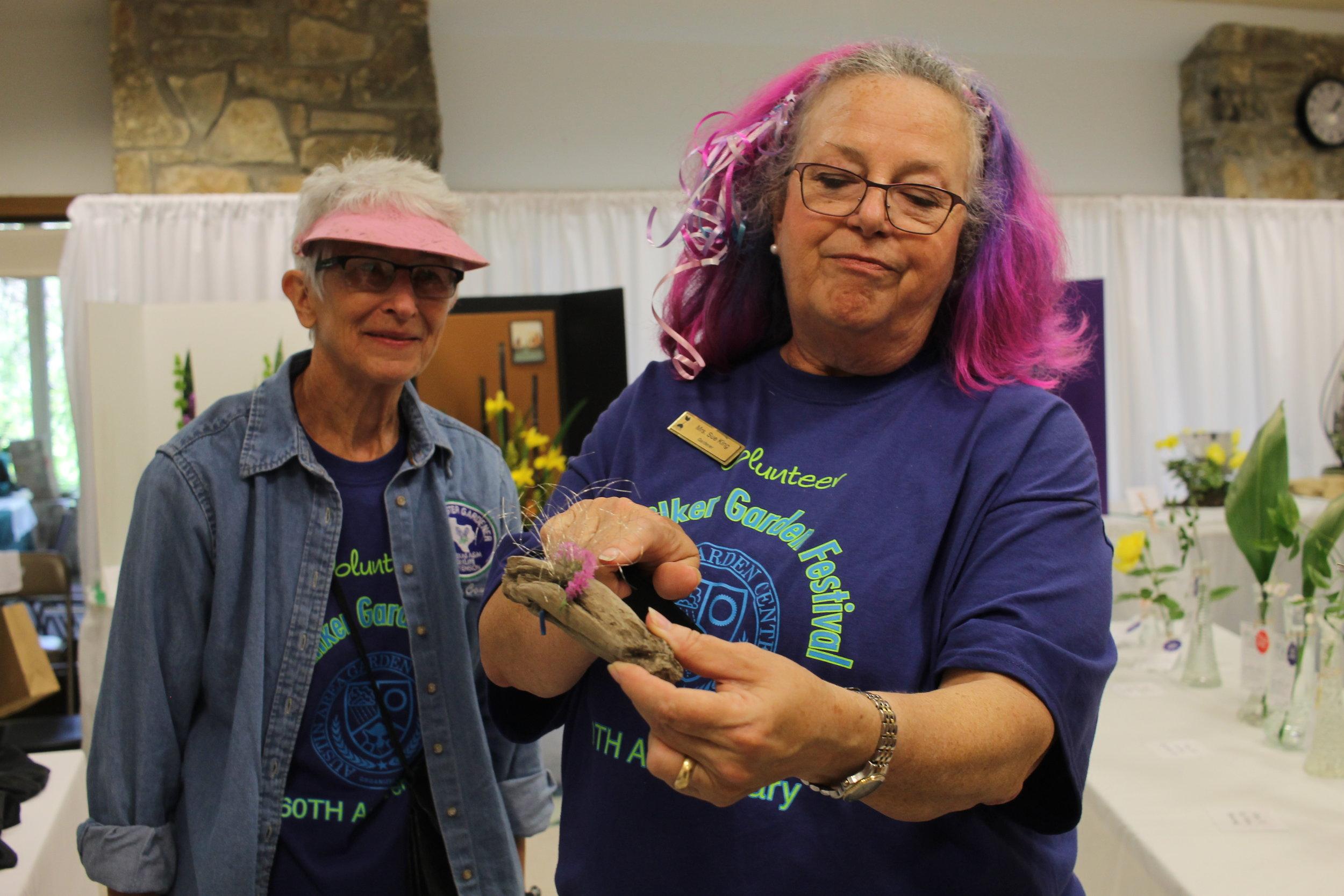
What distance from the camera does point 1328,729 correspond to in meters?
1.79

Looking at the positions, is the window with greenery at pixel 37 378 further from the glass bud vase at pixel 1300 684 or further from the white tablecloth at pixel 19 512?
the glass bud vase at pixel 1300 684

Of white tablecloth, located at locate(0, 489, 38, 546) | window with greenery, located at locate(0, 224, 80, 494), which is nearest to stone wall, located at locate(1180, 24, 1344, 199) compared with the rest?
window with greenery, located at locate(0, 224, 80, 494)

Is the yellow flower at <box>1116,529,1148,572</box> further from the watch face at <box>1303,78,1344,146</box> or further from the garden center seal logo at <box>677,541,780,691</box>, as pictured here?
the watch face at <box>1303,78,1344,146</box>

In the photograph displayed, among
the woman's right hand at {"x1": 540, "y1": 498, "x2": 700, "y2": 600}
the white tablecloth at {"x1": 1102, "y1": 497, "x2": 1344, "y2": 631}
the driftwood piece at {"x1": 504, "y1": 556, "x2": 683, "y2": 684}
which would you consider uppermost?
the woman's right hand at {"x1": 540, "y1": 498, "x2": 700, "y2": 600}

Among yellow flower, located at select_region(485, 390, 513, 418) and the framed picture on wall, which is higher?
the framed picture on wall

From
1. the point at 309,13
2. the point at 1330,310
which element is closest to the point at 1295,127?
the point at 1330,310

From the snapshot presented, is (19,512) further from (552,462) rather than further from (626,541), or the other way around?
(626,541)

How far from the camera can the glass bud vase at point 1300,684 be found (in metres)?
1.95

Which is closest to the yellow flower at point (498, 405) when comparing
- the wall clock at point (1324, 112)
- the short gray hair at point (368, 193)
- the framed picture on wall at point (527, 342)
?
the framed picture on wall at point (527, 342)

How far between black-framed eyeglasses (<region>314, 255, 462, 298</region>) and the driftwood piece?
0.83 meters

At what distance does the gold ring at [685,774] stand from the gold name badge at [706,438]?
393mm

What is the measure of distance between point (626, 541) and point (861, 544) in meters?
0.23

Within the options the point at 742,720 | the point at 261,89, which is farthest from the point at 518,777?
the point at 261,89

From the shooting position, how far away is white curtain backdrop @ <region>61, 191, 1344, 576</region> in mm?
5570
